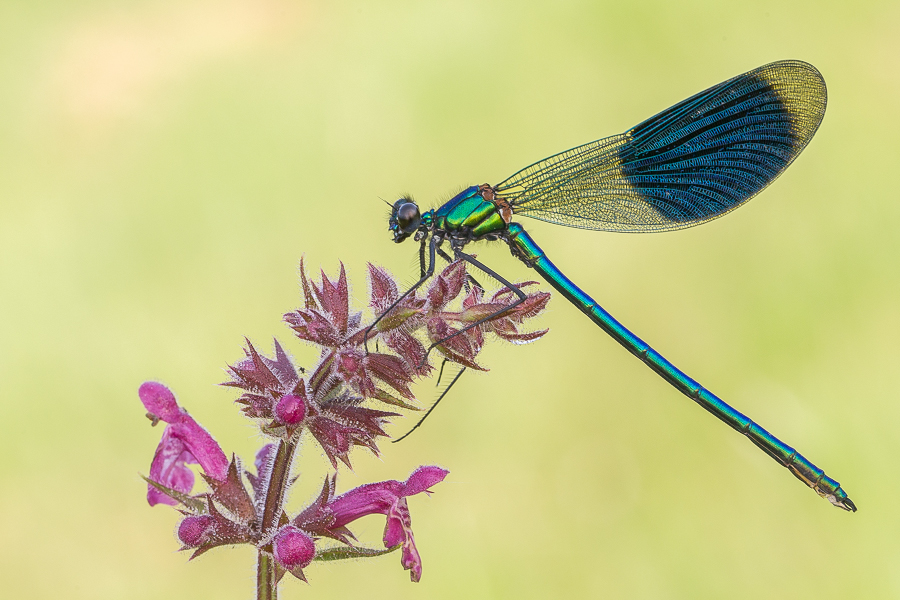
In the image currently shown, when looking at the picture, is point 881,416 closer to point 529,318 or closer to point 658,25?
point 658,25

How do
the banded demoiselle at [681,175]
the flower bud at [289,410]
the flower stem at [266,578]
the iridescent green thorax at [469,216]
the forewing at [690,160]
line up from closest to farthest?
the flower bud at [289,410] < the flower stem at [266,578] < the iridescent green thorax at [469,216] < the banded demoiselle at [681,175] < the forewing at [690,160]

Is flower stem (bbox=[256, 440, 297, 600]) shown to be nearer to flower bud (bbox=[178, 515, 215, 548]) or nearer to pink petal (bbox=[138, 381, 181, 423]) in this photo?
flower bud (bbox=[178, 515, 215, 548])

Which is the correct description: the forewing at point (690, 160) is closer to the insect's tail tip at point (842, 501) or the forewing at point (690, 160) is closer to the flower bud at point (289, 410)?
the insect's tail tip at point (842, 501)

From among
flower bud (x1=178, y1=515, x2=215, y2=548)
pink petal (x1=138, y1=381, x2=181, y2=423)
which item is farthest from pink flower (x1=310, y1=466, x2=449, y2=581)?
pink petal (x1=138, y1=381, x2=181, y2=423)

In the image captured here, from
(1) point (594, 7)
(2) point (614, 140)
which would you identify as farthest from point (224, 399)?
(1) point (594, 7)

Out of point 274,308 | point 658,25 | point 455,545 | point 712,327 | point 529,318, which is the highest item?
point 658,25

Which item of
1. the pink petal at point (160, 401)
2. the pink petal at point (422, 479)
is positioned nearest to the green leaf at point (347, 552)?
the pink petal at point (422, 479)
